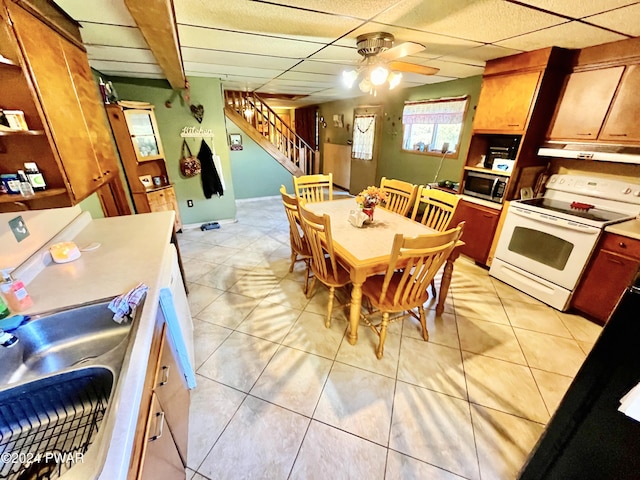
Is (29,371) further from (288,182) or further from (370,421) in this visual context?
(288,182)

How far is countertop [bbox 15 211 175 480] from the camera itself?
658mm

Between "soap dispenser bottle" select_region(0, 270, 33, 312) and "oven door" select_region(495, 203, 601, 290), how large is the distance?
3620 mm

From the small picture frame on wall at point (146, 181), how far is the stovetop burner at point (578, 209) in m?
4.57

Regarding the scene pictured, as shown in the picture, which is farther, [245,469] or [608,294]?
[608,294]

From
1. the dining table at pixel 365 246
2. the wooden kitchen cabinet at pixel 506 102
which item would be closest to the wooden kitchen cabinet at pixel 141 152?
the dining table at pixel 365 246

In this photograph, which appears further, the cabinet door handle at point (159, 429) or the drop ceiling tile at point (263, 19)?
the drop ceiling tile at point (263, 19)

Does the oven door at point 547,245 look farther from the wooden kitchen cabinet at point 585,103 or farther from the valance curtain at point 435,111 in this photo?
the valance curtain at point 435,111

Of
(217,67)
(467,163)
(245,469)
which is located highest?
(217,67)

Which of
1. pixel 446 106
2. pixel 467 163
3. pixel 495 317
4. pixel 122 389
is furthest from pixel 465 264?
pixel 122 389

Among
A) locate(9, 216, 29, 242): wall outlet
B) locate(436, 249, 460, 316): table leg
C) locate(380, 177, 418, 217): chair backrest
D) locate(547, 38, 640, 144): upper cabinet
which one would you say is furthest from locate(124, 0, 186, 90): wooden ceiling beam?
locate(547, 38, 640, 144): upper cabinet

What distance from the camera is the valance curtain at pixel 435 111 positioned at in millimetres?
3656

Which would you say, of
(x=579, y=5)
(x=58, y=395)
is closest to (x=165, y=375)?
(x=58, y=395)

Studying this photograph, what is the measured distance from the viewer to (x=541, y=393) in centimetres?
167

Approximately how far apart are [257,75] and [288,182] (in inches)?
114
